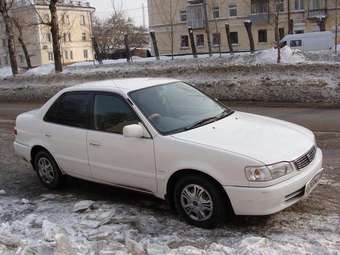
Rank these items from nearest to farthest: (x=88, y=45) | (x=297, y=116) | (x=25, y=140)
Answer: (x=25, y=140)
(x=297, y=116)
(x=88, y=45)

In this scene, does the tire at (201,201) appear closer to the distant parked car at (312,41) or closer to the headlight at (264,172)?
the headlight at (264,172)

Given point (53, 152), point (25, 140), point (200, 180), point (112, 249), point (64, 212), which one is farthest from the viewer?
point (25, 140)

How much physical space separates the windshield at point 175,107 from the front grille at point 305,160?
1161mm

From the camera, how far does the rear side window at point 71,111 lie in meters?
6.44

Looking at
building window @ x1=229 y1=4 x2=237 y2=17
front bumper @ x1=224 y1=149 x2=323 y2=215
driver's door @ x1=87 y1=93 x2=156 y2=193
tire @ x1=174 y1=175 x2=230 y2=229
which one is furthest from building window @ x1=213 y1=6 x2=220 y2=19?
front bumper @ x1=224 y1=149 x2=323 y2=215

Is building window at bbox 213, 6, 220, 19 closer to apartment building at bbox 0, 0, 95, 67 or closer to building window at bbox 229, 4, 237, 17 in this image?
building window at bbox 229, 4, 237, 17

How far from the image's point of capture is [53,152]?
681cm

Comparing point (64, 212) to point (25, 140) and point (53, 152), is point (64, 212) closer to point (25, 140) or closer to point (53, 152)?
point (53, 152)

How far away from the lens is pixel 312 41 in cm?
3073

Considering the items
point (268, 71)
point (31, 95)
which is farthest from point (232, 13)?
point (268, 71)

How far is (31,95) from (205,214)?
1877 cm

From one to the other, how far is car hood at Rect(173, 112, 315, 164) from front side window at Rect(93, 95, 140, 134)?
2.41 ft

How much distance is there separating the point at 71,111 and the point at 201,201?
7.77 ft

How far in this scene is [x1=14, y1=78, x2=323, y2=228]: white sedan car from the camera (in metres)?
4.90
